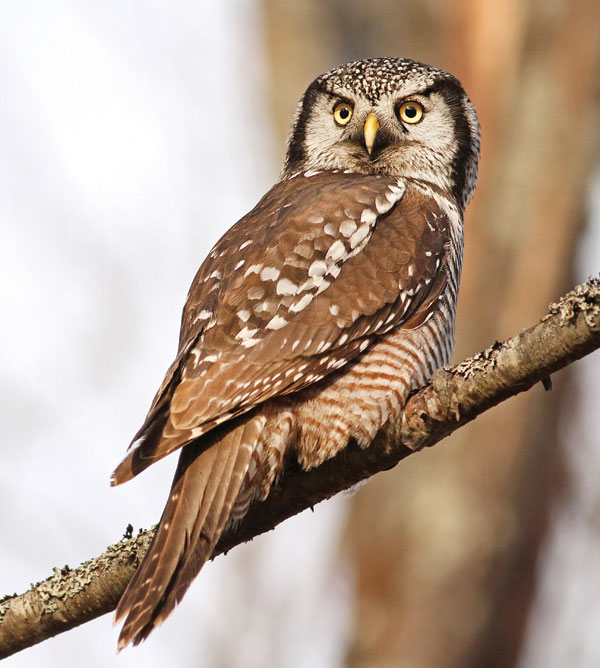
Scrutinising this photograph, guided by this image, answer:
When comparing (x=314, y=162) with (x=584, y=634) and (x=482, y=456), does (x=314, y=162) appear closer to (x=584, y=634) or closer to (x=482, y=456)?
(x=482, y=456)

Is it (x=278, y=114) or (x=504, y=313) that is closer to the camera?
Result: (x=504, y=313)

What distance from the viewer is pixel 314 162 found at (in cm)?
602

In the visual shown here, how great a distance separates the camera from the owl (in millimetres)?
3900

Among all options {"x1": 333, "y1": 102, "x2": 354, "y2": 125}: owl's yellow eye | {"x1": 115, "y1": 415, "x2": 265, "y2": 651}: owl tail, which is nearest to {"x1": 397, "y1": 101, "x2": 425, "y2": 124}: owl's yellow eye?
{"x1": 333, "y1": 102, "x2": 354, "y2": 125}: owl's yellow eye

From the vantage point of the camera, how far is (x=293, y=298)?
14.4 ft

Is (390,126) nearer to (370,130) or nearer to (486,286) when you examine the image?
(370,130)

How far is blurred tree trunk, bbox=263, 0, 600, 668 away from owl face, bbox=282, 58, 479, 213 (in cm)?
287

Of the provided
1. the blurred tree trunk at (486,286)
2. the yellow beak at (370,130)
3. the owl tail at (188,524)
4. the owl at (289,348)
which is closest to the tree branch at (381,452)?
the owl at (289,348)

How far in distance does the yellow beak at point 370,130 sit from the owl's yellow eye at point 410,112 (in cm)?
30

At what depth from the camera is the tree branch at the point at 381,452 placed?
132 inches

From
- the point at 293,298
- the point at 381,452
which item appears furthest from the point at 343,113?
the point at 381,452

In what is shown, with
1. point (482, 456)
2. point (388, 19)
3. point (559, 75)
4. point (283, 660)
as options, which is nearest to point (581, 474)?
point (482, 456)

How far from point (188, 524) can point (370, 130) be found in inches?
103

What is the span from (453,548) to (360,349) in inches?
173
